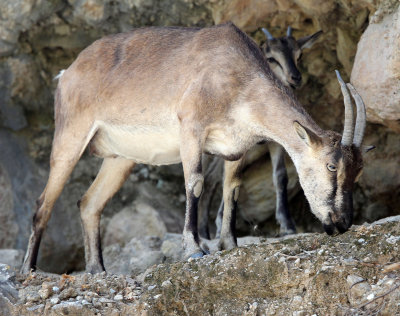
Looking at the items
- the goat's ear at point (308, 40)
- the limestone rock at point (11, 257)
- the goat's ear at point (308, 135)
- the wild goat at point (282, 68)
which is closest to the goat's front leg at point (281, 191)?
the wild goat at point (282, 68)

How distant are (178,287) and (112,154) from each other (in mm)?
2454

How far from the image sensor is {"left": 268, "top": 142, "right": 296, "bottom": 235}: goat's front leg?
8203mm

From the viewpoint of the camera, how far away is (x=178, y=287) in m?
5.40

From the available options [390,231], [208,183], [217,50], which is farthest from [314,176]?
[208,183]

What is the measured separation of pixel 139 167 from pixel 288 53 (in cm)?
268

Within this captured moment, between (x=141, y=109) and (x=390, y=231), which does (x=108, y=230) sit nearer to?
(x=141, y=109)

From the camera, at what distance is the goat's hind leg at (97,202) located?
7316mm

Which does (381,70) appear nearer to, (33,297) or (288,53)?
(288,53)

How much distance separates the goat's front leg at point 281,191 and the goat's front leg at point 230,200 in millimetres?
1278

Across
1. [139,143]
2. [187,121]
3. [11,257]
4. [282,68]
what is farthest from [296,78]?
[11,257]

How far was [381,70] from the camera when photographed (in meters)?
7.23

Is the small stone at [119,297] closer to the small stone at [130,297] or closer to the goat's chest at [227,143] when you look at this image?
the small stone at [130,297]

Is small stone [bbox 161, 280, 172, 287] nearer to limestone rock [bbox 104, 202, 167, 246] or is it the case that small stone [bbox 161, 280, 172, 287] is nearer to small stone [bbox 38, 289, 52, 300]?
small stone [bbox 38, 289, 52, 300]

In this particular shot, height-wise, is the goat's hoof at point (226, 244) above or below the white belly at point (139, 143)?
below
